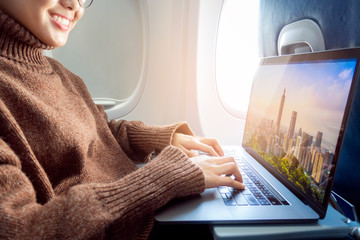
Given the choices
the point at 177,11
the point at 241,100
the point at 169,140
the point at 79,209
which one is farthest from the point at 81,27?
the point at 79,209

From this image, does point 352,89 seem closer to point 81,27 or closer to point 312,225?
point 312,225

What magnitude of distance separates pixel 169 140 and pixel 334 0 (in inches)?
25.2

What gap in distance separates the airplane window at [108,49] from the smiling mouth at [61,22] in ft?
1.85

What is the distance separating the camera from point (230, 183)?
0.66 m

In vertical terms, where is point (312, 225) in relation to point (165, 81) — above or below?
below

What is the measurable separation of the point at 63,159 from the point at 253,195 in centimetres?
52

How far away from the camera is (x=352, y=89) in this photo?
0.50 meters

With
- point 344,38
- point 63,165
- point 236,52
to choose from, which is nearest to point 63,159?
point 63,165

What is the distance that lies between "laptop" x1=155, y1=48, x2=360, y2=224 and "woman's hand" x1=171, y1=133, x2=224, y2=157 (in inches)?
4.8

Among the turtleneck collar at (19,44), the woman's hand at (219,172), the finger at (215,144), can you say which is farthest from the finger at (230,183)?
the turtleneck collar at (19,44)

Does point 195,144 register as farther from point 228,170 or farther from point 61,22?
point 61,22

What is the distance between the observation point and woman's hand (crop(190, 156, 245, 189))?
0.64m

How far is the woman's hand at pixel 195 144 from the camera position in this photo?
34.7 inches

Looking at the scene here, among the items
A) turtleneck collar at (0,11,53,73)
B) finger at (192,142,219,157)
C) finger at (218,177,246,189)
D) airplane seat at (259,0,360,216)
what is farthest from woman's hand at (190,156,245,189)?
turtleneck collar at (0,11,53,73)
